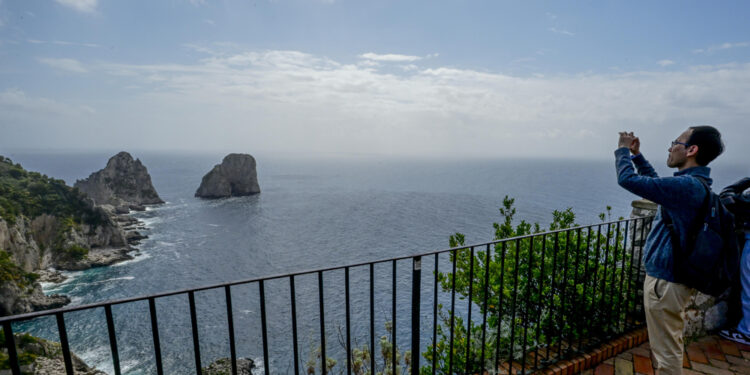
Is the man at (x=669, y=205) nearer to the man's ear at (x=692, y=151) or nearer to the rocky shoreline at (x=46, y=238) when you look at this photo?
the man's ear at (x=692, y=151)

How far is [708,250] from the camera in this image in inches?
81.0

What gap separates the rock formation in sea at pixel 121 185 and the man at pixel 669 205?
81.6 metres

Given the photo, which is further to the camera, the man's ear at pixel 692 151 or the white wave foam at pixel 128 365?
the white wave foam at pixel 128 365

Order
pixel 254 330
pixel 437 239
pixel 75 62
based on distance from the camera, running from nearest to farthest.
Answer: pixel 254 330 < pixel 437 239 < pixel 75 62

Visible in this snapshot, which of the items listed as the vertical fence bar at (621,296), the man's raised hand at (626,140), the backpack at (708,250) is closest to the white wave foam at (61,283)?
the vertical fence bar at (621,296)

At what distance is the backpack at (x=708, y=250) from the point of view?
2043mm

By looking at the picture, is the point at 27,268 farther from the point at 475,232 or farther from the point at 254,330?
the point at 475,232

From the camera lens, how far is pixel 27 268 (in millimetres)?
37750

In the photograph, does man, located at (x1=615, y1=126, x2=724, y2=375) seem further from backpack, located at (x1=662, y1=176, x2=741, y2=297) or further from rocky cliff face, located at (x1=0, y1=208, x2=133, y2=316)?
rocky cliff face, located at (x1=0, y1=208, x2=133, y2=316)

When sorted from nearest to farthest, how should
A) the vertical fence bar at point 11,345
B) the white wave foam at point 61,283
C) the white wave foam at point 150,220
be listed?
the vertical fence bar at point 11,345, the white wave foam at point 61,283, the white wave foam at point 150,220

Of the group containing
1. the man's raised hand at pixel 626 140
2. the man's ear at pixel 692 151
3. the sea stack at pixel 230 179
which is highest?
the man's raised hand at pixel 626 140

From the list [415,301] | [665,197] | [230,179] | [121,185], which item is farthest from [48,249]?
[665,197]

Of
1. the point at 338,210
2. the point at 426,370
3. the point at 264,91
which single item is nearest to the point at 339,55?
the point at 264,91

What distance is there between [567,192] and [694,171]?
285ft
